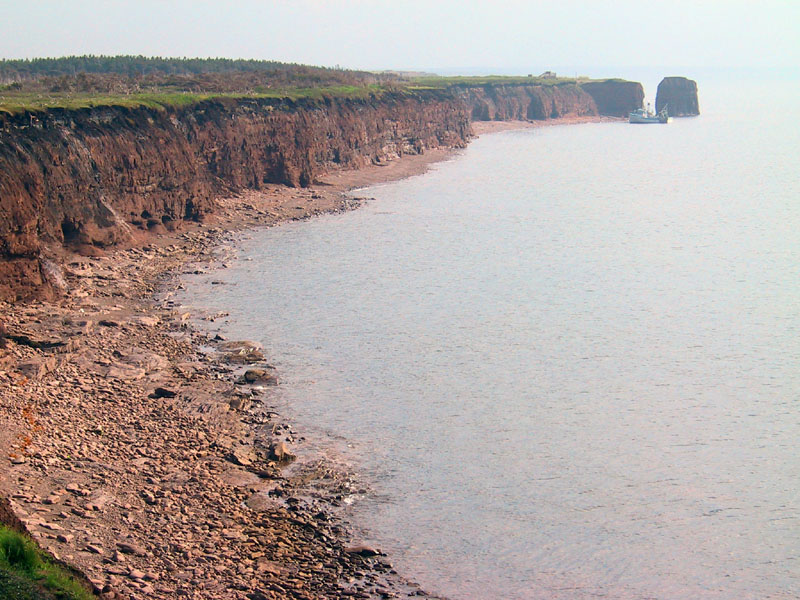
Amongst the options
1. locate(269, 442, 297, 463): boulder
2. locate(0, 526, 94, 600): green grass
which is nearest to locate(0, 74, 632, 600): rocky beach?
locate(269, 442, 297, 463): boulder

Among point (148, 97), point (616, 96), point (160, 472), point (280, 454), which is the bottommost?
point (280, 454)

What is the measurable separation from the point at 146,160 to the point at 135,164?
1005mm

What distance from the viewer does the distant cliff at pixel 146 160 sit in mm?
31984

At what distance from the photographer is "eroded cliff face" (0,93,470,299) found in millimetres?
31641

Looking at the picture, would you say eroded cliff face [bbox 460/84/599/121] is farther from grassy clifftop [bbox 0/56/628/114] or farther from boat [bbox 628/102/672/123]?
boat [bbox 628/102/672/123]

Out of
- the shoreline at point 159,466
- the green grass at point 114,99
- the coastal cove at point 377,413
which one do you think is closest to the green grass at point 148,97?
the green grass at point 114,99

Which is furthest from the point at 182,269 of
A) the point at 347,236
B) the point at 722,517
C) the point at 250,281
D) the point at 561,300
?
the point at 722,517

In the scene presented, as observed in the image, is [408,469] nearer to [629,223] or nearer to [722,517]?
[722,517]

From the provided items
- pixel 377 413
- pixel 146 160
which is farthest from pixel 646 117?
pixel 377 413

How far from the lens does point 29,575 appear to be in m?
11.8

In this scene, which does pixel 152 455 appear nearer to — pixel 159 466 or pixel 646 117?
pixel 159 466

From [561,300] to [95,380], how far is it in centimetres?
2024

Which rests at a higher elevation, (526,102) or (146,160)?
(526,102)

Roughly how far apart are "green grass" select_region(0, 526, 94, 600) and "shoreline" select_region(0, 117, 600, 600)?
1.39 m
